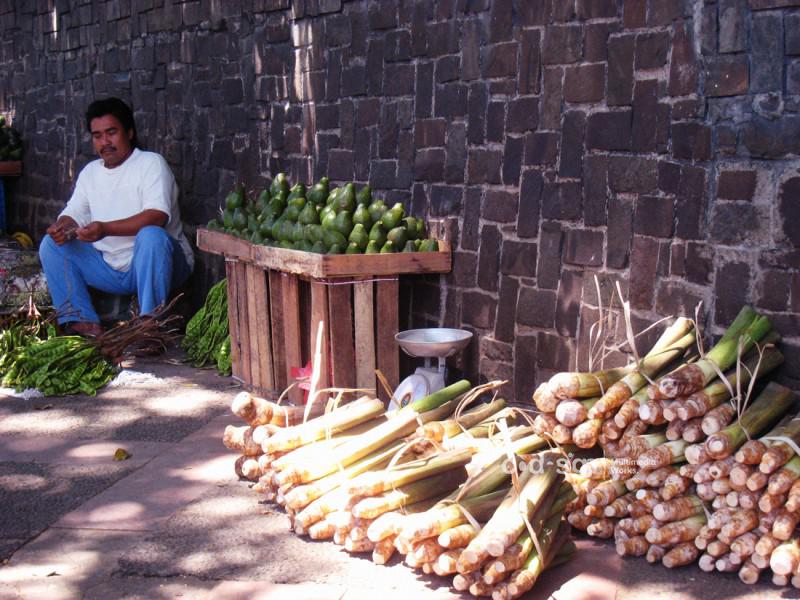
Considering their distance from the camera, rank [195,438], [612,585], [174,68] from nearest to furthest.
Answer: [612,585]
[195,438]
[174,68]

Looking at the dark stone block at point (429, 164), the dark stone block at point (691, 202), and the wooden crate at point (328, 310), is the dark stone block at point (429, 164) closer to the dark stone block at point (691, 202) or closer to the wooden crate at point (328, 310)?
Result: the wooden crate at point (328, 310)

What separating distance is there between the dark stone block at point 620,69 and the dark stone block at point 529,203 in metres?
0.61

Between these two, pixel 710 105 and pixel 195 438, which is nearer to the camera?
pixel 710 105

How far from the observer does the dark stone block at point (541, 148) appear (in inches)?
198

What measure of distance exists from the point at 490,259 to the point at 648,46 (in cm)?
148

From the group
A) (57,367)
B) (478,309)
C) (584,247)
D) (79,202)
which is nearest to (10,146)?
(79,202)

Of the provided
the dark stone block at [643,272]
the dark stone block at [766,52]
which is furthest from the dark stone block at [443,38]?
the dark stone block at [766,52]

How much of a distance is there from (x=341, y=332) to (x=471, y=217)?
969mm

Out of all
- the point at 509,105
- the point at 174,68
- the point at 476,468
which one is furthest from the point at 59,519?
the point at 174,68

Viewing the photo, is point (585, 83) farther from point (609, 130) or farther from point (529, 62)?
point (529, 62)

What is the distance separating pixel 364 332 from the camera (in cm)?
546

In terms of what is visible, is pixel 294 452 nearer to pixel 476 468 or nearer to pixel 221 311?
pixel 476 468

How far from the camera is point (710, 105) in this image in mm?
4242

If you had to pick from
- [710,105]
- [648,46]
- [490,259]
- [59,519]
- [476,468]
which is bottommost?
[59,519]
